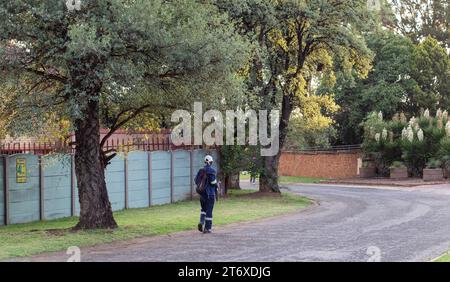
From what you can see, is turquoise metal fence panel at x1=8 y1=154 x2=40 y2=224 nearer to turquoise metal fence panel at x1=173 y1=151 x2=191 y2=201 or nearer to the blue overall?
the blue overall

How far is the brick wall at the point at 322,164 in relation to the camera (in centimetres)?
4384

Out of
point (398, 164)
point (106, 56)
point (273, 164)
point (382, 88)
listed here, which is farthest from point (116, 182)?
point (382, 88)

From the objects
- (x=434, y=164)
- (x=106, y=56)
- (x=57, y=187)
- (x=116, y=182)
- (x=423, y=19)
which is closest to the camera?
(x=106, y=56)

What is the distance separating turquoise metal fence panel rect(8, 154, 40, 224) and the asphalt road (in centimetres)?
514

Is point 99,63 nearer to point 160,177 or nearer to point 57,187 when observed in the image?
point 57,187

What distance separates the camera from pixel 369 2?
25641 mm

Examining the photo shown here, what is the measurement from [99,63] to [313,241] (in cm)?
575

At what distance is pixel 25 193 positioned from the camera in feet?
58.5
